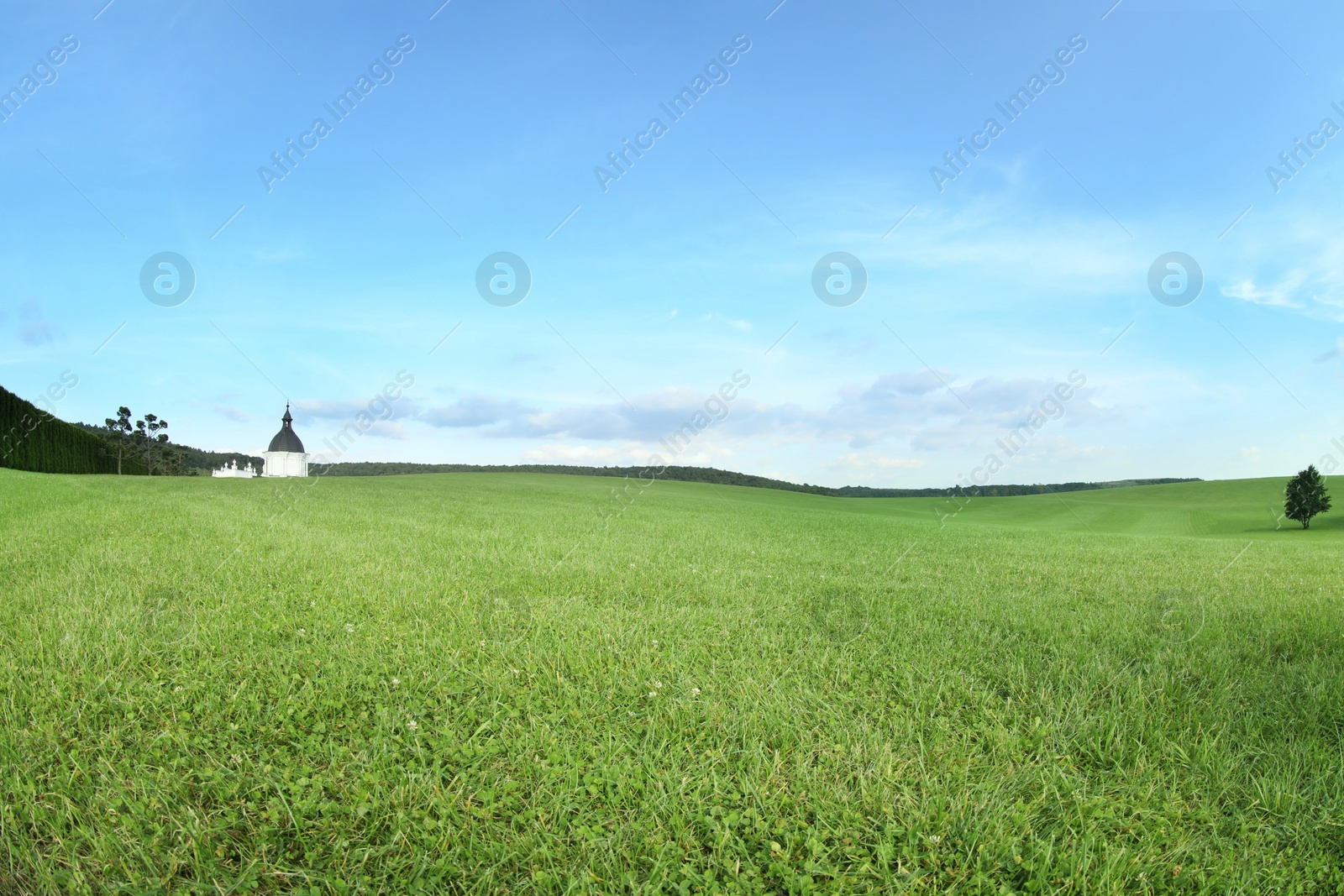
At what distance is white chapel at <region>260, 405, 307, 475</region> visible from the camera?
84.6 metres

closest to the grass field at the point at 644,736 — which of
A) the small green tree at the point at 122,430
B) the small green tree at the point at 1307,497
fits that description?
the small green tree at the point at 1307,497

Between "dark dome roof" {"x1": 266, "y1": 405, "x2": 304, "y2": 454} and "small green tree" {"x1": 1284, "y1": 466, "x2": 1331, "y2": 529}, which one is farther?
"dark dome roof" {"x1": 266, "y1": 405, "x2": 304, "y2": 454}

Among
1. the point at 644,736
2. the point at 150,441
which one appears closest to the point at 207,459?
the point at 150,441

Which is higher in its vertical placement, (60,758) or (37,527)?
(37,527)

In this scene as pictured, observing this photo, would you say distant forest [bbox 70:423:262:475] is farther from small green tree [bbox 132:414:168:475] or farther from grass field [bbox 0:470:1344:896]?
grass field [bbox 0:470:1344:896]

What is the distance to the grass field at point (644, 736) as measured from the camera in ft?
9.21

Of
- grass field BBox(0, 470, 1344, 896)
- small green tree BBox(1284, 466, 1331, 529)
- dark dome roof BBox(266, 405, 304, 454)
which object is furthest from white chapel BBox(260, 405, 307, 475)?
small green tree BBox(1284, 466, 1331, 529)

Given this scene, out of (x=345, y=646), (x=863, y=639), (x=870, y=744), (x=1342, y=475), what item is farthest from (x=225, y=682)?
(x=1342, y=475)

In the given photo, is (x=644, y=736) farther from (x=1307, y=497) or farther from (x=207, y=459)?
(x=207, y=459)

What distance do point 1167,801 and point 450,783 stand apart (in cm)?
338

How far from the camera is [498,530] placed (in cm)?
1266

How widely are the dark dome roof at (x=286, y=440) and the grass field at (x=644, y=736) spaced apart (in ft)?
287

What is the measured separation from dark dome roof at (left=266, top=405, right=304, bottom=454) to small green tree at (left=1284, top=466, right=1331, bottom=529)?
3779 inches

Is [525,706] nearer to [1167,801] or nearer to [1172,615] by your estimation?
[1167,801]
